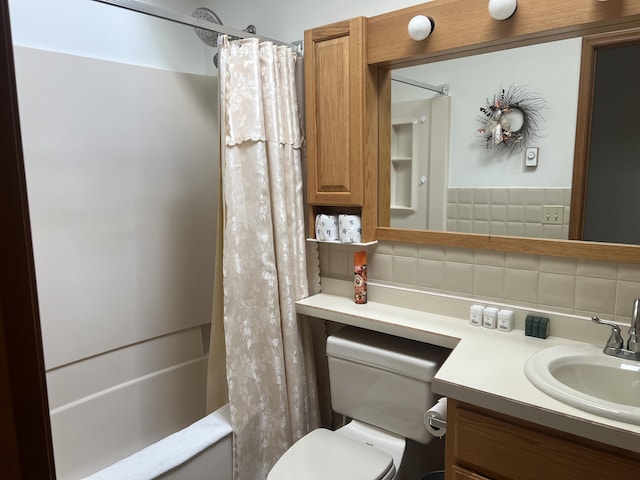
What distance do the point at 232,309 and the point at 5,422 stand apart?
136cm

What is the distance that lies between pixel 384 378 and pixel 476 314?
1.34ft

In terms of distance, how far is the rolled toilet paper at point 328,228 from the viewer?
6.14 feet

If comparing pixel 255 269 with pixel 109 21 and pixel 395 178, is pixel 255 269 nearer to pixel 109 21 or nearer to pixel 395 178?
pixel 395 178

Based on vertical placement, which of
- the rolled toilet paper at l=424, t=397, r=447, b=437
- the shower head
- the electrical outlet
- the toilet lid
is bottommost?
the toilet lid

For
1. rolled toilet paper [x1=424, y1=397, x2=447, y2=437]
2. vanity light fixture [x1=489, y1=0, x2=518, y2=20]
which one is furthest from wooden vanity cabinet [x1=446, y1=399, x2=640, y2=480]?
vanity light fixture [x1=489, y1=0, x2=518, y2=20]

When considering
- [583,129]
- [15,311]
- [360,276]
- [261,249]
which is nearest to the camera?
[15,311]

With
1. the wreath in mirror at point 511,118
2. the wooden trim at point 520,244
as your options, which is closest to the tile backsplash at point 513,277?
the wooden trim at point 520,244

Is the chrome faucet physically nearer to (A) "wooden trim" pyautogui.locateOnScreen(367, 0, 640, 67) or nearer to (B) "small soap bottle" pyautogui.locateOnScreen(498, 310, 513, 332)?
(B) "small soap bottle" pyautogui.locateOnScreen(498, 310, 513, 332)

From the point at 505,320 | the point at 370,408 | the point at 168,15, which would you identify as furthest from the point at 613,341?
the point at 168,15

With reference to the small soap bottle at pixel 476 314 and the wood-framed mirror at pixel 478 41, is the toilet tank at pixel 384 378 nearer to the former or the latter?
the small soap bottle at pixel 476 314

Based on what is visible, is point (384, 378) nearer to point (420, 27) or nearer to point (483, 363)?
point (483, 363)

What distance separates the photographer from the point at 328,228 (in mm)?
1874

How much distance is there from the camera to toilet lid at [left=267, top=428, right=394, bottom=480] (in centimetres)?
147

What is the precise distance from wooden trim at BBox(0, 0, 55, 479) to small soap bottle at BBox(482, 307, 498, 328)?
1.41 m
